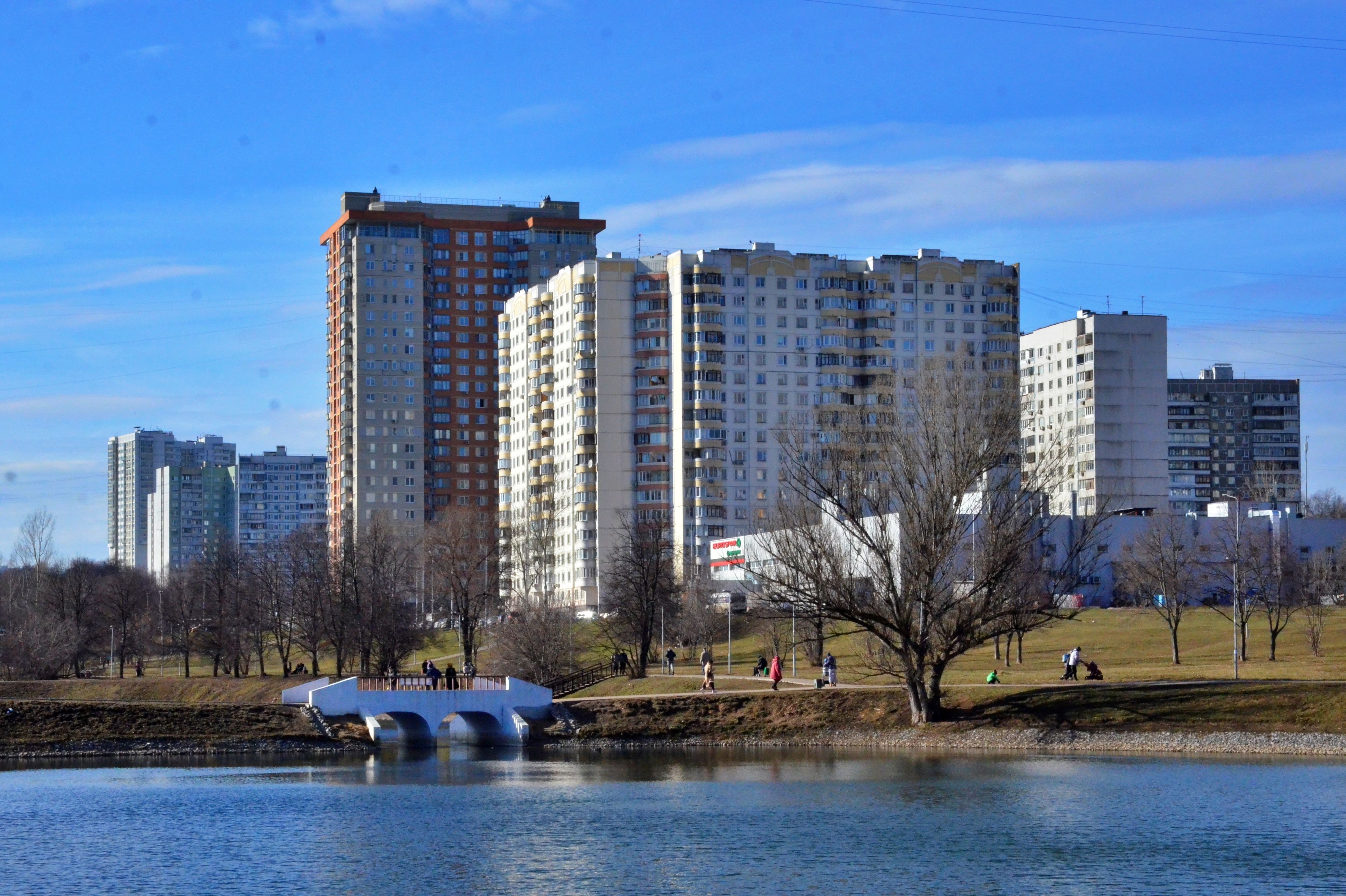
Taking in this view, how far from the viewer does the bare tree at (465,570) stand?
413 ft

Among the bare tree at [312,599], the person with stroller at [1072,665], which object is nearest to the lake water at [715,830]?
the person with stroller at [1072,665]

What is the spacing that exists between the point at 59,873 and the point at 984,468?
4322cm

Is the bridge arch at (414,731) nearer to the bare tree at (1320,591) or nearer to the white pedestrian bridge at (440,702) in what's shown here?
the white pedestrian bridge at (440,702)

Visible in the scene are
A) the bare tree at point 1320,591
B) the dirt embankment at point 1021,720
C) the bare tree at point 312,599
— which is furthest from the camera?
the bare tree at point 312,599

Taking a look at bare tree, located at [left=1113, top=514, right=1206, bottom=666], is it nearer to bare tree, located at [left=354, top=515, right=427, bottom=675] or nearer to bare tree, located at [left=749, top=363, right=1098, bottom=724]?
bare tree, located at [left=749, top=363, right=1098, bottom=724]

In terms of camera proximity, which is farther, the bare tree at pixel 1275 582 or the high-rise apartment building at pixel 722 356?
the high-rise apartment building at pixel 722 356

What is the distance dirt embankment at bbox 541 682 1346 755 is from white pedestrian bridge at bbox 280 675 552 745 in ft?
8.39

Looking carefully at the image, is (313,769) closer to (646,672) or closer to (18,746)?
(18,746)

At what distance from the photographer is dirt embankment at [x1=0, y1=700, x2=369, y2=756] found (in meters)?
80.4

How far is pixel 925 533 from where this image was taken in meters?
69.2

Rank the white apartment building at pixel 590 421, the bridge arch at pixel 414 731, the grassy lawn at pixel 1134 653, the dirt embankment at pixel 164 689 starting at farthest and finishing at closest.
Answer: the white apartment building at pixel 590 421 → the dirt embankment at pixel 164 689 → the bridge arch at pixel 414 731 → the grassy lawn at pixel 1134 653

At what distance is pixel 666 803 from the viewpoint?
52.4m

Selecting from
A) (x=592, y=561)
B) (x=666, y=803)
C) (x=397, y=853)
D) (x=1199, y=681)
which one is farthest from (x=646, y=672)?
(x=592, y=561)

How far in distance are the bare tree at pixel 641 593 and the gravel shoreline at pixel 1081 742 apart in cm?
2657
